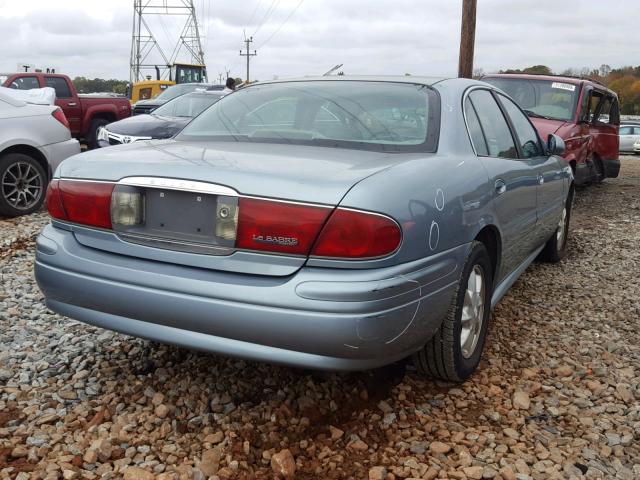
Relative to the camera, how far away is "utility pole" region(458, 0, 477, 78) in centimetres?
1214

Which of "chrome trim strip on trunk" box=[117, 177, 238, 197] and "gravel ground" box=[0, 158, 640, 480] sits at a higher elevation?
"chrome trim strip on trunk" box=[117, 177, 238, 197]

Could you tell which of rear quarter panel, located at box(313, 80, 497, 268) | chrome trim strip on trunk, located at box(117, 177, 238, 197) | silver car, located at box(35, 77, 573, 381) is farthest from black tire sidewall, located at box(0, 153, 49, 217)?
rear quarter panel, located at box(313, 80, 497, 268)

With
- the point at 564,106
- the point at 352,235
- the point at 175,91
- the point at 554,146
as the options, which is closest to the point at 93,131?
the point at 175,91

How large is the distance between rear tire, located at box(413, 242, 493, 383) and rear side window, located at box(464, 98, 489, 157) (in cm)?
56

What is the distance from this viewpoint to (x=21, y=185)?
22.0 ft

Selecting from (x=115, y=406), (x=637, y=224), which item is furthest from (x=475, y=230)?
(x=637, y=224)

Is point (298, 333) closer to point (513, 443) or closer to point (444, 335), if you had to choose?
point (444, 335)

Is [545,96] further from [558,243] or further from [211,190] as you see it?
[211,190]

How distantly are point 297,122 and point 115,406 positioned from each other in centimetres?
158

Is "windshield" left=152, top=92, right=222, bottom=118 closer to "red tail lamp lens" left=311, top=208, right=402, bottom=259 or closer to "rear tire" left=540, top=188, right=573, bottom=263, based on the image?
"rear tire" left=540, top=188, right=573, bottom=263

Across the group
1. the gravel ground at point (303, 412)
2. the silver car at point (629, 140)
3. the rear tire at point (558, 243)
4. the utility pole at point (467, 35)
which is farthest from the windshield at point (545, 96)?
the silver car at point (629, 140)

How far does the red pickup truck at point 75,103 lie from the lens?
13.4m

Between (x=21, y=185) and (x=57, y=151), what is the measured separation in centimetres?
57

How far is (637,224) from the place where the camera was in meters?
7.95
